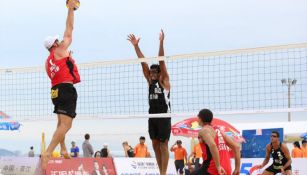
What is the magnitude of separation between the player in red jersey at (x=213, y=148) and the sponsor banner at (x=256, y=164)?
7145mm

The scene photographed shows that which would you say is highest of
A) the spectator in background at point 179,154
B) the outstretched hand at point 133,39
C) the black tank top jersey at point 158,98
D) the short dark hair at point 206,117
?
the outstretched hand at point 133,39

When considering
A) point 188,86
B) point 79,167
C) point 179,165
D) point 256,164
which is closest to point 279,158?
point 256,164

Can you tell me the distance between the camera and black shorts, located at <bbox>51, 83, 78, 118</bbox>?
868 cm

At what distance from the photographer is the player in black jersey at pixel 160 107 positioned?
996 cm

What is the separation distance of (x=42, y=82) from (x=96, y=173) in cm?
275

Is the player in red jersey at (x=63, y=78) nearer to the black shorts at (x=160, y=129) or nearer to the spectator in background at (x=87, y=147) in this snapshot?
the black shorts at (x=160, y=129)

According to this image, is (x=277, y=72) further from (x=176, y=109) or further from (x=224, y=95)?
(x=176, y=109)

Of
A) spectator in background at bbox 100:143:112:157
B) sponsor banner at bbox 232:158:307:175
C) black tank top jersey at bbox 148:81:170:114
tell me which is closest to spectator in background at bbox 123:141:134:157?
spectator in background at bbox 100:143:112:157

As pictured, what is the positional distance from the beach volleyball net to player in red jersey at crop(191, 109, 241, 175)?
261cm

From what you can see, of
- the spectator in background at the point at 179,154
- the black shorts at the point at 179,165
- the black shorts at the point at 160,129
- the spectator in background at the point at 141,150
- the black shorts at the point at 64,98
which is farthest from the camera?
the spectator in background at the point at 179,154

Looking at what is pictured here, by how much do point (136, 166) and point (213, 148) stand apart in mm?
8447

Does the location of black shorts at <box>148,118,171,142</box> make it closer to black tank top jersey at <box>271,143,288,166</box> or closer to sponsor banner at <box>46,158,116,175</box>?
black tank top jersey at <box>271,143,288,166</box>

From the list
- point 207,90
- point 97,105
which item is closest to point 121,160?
point 97,105

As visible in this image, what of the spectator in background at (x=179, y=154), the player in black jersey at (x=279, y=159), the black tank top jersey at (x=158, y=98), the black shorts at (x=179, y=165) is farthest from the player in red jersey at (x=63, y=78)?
the spectator in background at (x=179, y=154)
